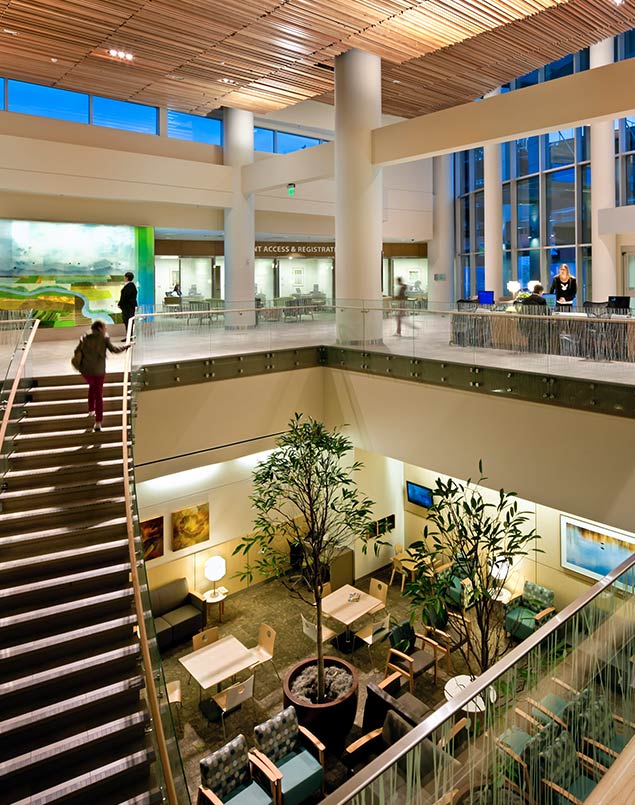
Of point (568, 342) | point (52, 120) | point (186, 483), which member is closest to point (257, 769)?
point (186, 483)

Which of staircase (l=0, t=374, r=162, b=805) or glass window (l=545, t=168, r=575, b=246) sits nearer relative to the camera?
staircase (l=0, t=374, r=162, b=805)

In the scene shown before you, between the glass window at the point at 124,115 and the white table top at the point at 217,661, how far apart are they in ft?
48.2

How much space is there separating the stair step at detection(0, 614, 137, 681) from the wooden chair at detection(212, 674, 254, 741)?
298cm

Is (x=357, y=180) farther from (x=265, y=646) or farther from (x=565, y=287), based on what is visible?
(x=265, y=646)

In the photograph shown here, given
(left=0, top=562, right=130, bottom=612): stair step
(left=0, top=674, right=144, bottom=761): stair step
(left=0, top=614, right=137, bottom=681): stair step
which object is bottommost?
(left=0, top=674, right=144, bottom=761): stair step

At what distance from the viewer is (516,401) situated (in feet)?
31.3

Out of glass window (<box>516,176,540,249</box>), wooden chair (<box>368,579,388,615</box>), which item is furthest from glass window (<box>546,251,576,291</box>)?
wooden chair (<box>368,579,388,615</box>)

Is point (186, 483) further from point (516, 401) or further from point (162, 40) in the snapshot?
point (162, 40)

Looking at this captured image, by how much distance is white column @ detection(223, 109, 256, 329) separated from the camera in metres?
19.2

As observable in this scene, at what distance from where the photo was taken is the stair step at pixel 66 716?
561 centimetres

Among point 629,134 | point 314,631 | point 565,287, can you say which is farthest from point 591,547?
point 629,134

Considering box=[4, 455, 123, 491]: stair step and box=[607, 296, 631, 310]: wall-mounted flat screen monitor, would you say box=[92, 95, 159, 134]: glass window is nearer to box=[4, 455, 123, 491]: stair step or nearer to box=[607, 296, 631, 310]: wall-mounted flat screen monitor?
box=[4, 455, 123, 491]: stair step

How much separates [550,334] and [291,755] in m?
7.08

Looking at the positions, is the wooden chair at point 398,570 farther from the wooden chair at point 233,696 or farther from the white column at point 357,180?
the white column at point 357,180
